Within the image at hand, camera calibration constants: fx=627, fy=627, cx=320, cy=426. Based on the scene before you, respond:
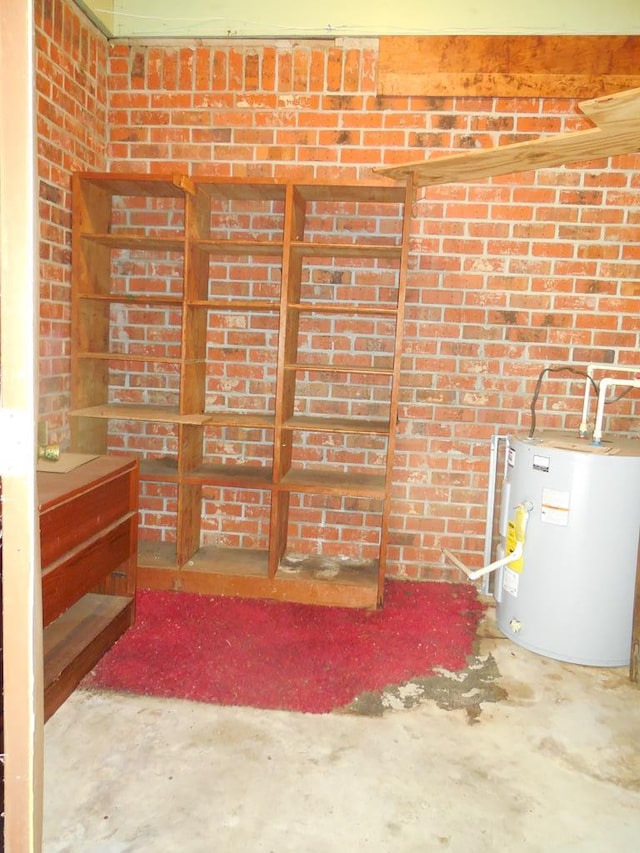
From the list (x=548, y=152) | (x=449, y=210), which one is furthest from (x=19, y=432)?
(x=449, y=210)

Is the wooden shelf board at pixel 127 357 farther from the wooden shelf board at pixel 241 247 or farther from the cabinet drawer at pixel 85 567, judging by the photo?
the cabinet drawer at pixel 85 567

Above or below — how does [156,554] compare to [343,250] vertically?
below

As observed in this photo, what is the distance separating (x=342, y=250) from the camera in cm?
302

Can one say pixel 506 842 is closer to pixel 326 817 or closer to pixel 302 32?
pixel 326 817

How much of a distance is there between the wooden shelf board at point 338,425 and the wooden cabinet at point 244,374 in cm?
1

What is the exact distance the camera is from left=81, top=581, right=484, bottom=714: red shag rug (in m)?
2.34

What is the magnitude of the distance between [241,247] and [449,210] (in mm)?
1094

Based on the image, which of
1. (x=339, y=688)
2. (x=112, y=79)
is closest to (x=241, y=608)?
(x=339, y=688)

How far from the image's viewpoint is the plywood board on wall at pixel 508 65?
3053 millimetres

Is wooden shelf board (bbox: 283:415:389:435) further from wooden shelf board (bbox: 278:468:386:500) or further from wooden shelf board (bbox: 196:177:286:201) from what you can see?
wooden shelf board (bbox: 196:177:286:201)

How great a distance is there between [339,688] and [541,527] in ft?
3.53

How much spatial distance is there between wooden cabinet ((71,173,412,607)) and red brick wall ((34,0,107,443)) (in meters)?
0.07

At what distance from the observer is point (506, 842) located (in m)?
1.68

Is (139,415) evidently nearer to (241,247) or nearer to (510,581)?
(241,247)
